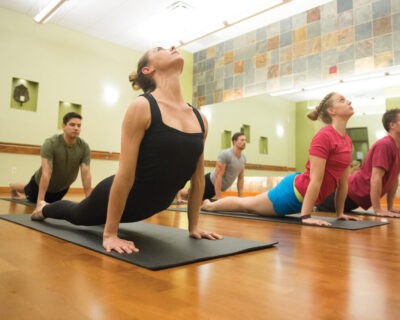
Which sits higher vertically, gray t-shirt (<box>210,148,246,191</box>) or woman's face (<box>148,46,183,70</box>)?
woman's face (<box>148,46,183,70</box>)

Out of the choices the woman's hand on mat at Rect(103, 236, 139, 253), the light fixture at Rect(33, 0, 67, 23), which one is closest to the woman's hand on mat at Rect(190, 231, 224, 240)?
the woman's hand on mat at Rect(103, 236, 139, 253)

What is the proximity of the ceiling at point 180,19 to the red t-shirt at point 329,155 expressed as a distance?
2528 millimetres

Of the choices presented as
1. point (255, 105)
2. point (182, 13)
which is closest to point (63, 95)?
point (182, 13)

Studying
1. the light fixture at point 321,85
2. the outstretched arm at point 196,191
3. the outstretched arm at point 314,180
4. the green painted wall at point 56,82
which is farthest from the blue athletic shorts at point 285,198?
the green painted wall at point 56,82

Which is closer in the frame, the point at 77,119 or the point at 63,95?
the point at 77,119

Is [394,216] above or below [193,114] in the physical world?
below

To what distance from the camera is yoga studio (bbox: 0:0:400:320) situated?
0.88 m

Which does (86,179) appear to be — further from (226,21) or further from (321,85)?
(321,85)

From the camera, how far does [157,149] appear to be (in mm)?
1277

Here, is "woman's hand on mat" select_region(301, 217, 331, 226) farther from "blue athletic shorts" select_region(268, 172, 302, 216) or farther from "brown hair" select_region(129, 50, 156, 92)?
"brown hair" select_region(129, 50, 156, 92)

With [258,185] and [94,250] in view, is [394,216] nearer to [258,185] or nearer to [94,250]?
[94,250]

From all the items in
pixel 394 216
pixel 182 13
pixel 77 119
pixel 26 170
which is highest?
pixel 182 13

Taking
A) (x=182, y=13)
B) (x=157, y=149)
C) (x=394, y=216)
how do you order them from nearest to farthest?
1. (x=157, y=149)
2. (x=394, y=216)
3. (x=182, y=13)

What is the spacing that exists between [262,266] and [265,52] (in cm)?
516
